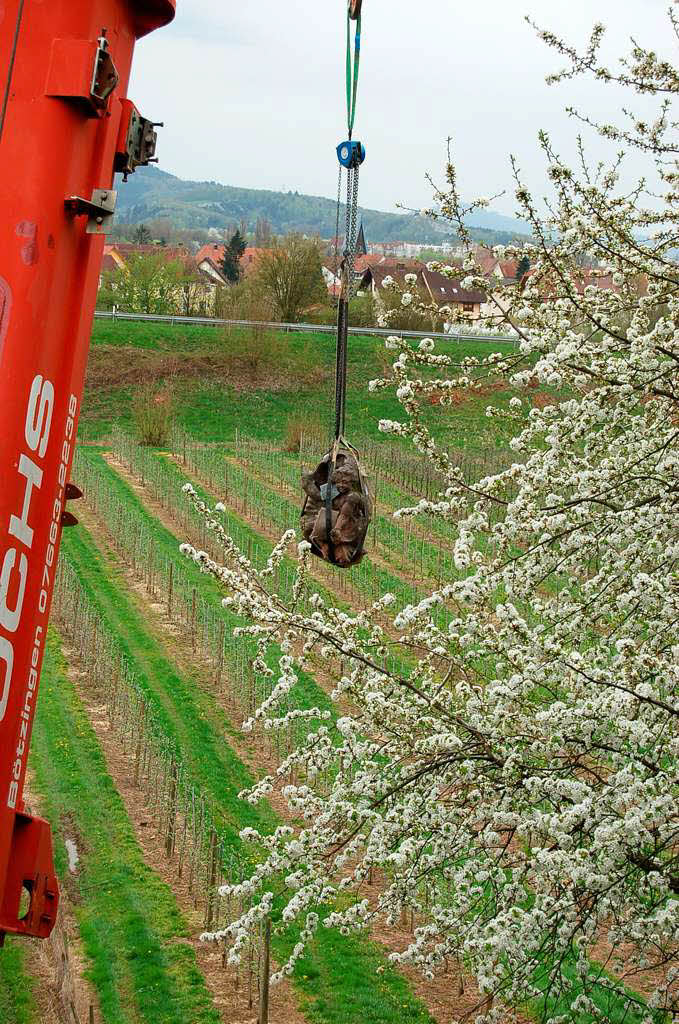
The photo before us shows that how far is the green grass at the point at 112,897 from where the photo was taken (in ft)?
25.2

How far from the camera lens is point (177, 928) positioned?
8.57 metres

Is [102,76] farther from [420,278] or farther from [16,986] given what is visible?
[16,986]

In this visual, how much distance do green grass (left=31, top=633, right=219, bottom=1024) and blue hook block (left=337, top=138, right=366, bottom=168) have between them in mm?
5653

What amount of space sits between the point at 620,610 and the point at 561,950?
5.19 feet

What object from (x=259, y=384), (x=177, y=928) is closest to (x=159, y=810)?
(x=177, y=928)

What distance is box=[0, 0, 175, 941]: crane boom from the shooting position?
310 centimetres

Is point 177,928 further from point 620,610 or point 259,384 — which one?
point 259,384

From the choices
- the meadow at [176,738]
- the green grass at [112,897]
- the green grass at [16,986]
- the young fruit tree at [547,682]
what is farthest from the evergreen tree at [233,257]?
the young fruit tree at [547,682]

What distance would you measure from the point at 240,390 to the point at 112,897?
2789 cm

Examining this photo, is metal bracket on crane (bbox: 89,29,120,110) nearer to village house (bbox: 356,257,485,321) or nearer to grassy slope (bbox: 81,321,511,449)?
village house (bbox: 356,257,485,321)

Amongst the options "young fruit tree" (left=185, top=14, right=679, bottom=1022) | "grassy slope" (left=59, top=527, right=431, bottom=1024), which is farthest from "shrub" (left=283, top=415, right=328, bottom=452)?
"young fruit tree" (left=185, top=14, right=679, bottom=1022)

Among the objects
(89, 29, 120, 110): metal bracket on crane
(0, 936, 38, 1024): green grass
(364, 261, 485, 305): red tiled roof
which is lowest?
(0, 936, 38, 1024): green grass

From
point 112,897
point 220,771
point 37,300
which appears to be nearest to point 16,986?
point 112,897

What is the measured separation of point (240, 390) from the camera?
3584 centimetres
